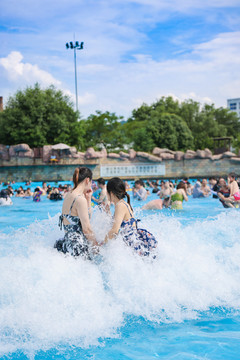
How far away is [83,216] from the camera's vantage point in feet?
12.8

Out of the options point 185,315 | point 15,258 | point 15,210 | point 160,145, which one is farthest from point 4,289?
point 160,145

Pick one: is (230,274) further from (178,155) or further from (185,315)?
(178,155)

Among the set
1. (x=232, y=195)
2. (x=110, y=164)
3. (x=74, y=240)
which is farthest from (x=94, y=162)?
(x=74, y=240)

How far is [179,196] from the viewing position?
11422 millimetres

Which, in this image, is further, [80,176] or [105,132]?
[105,132]

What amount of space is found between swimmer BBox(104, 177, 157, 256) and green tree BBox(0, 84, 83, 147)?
2739 centimetres

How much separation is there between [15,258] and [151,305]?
1.65 metres

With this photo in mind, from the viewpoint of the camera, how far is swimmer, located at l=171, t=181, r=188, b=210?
446 inches

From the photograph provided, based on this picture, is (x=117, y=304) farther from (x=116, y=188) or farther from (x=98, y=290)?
(x=116, y=188)

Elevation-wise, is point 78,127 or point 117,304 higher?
point 78,127

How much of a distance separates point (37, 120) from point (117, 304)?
95.0 feet

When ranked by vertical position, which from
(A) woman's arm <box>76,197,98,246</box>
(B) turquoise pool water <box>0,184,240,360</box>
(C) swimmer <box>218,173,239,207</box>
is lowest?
(B) turquoise pool water <box>0,184,240,360</box>

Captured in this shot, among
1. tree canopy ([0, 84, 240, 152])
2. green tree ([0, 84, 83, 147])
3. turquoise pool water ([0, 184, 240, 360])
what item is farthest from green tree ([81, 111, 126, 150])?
turquoise pool water ([0, 184, 240, 360])

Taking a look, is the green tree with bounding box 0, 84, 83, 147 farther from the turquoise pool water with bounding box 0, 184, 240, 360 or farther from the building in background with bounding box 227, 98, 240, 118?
the building in background with bounding box 227, 98, 240, 118
